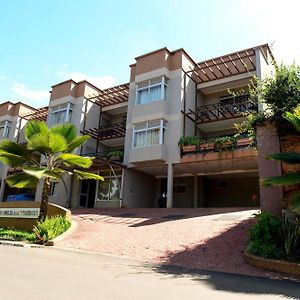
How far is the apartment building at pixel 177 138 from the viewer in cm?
2325

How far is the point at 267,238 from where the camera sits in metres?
9.62

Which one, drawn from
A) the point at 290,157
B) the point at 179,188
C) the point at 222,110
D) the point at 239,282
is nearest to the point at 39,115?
the point at 179,188

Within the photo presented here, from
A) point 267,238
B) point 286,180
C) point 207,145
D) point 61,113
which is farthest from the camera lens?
point 61,113

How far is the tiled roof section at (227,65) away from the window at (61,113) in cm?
1110

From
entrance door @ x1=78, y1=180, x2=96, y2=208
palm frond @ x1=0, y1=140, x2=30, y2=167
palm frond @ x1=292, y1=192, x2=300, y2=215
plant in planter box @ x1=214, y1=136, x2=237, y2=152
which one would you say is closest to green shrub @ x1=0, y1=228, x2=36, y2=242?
palm frond @ x1=0, y1=140, x2=30, y2=167

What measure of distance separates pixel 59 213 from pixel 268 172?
9550mm

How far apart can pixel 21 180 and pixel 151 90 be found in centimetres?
1383

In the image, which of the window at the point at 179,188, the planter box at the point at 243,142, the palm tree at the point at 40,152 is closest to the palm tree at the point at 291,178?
the palm tree at the point at 40,152

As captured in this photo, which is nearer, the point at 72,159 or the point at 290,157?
the point at 290,157

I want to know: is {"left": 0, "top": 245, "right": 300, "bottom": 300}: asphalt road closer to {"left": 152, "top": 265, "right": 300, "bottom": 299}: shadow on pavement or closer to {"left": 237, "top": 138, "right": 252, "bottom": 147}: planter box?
{"left": 152, "top": 265, "right": 300, "bottom": 299}: shadow on pavement

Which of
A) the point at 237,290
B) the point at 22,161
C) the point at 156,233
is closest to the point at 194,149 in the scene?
the point at 156,233

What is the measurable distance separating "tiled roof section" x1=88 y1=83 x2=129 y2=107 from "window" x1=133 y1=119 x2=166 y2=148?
5.35m

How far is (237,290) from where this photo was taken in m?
6.33

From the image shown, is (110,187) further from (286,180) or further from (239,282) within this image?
(239,282)
